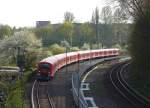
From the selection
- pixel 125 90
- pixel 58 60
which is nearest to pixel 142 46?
pixel 125 90

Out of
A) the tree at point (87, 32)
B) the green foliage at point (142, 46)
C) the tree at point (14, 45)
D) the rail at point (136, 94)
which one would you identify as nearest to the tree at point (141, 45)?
the green foliage at point (142, 46)

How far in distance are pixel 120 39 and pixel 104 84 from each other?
9991cm

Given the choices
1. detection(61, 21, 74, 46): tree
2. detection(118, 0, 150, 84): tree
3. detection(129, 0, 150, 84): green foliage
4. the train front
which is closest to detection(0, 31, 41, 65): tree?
the train front

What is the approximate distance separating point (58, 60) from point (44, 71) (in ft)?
23.8

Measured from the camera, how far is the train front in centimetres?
4500

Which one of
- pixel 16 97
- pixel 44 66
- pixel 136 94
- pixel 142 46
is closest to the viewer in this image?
pixel 16 97

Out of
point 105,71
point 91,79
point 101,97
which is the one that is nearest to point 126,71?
point 105,71

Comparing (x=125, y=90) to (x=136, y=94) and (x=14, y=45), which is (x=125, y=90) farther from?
(x=14, y=45)

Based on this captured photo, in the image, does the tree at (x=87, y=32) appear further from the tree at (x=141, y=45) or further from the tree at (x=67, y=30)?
the tree at (x=141, y=45)

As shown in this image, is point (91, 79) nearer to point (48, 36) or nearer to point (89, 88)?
point (89, 88)

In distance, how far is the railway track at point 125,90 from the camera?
32.6 m

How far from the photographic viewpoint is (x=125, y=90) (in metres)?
38.2

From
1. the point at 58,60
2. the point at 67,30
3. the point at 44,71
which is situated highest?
the point at 58,60

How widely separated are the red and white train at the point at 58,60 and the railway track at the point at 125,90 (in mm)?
6571
